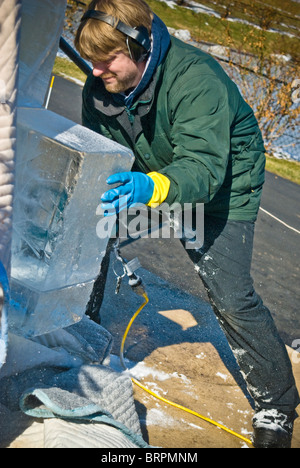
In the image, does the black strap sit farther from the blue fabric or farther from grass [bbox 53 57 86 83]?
grass [bbox 53 57 86 83]

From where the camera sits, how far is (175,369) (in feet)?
10.6

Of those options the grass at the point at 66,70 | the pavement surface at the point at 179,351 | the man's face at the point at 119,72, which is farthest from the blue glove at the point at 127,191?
the grass at the point at 66,70

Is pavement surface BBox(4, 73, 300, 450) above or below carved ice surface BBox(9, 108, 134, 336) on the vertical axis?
below

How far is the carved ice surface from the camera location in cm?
190

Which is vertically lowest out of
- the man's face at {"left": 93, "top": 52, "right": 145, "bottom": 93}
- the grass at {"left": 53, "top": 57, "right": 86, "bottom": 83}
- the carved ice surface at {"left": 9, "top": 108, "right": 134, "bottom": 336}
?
the grass at {"left": 53, "top": 57, "right": 86, "bottom": 83}

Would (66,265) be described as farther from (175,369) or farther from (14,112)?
(175,369)

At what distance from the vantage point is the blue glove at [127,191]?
195cm

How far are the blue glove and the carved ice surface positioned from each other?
0.06m

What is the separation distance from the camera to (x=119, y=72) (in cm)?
242

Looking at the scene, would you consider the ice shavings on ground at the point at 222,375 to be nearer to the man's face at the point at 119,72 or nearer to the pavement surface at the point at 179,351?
the pavement surface at the point at 179,351

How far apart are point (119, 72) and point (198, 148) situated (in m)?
0.49

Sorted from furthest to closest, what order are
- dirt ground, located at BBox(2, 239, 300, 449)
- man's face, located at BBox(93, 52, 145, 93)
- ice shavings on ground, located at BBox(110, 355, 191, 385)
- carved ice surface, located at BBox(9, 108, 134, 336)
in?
ice shavings on ground, located at BBox(110, 355, 191, 385), dirt ground, located at BBox(2, 239, 300, 449), man's face, located at BBox(93, 52, 145, 93), carved ice surface, located at BBox(9, 108, 134, 336)

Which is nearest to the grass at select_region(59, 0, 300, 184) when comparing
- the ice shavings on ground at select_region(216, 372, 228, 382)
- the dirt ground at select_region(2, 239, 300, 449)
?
the dirt ground at select_region(2, 239, 300, 449)

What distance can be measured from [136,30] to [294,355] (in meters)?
2.32
